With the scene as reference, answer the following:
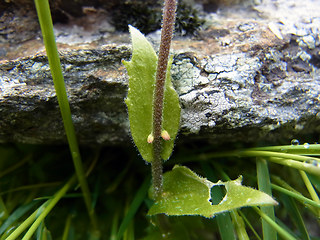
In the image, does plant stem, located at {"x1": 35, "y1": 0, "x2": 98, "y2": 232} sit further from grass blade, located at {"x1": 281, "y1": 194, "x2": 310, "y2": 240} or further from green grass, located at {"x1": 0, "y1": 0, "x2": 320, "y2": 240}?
grass blade, located at {"x1": 281, "y1": 194, "x2": 310, "y2": 240}

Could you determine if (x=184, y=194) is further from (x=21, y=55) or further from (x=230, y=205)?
(x=21, y=55)

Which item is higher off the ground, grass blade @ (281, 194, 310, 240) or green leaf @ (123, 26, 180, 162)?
green leaf @ (123, 26, 180, 162)

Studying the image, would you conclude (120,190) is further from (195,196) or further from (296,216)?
(296,216)

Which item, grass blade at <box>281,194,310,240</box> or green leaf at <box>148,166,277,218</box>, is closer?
green leaf at <box>148,166,277,218</box>

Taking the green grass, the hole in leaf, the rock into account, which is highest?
the rock

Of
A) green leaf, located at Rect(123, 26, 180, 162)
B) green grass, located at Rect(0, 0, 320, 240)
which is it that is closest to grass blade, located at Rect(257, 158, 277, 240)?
green grass, located at Rect(0, 0, 320, 240)

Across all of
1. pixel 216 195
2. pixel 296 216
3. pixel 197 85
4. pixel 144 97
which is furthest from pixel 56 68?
pixel 296 216
